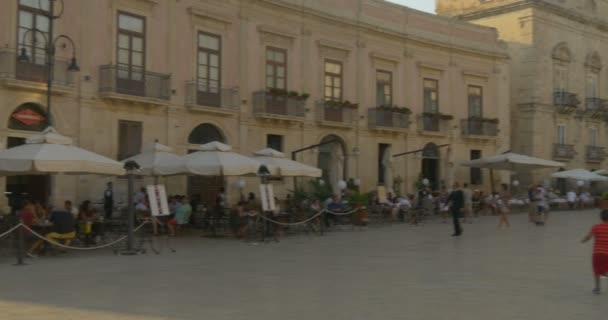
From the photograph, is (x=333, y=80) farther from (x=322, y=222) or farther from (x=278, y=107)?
(x=322, y=222)

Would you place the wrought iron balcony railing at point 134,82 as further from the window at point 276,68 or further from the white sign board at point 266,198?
the white sign board at point 266,198

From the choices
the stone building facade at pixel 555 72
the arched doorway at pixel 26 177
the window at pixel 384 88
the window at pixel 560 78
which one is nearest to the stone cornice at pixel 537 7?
the stone building facade at pixel 555 72

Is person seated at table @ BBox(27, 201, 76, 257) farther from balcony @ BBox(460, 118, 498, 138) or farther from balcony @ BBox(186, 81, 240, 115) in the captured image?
balcony @ BBox(460, 118, 498, 138)

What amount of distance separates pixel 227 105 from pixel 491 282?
53.9 ft

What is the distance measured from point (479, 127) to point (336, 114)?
945 cm

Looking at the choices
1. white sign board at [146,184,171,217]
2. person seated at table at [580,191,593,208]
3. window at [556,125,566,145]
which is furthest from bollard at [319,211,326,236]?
window at [556,125,566,145]

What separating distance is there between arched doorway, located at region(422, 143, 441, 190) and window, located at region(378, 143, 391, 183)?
237cm

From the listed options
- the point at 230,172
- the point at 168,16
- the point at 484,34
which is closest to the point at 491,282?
the point at 230,172

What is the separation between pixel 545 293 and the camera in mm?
9562

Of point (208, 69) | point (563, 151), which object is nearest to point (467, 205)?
point (208, 69)

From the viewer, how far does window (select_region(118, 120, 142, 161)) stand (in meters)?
22.8

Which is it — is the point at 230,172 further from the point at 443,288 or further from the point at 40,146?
the point at 443,288

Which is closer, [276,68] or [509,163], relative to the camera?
[276,68]

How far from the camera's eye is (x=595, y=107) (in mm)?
43469
